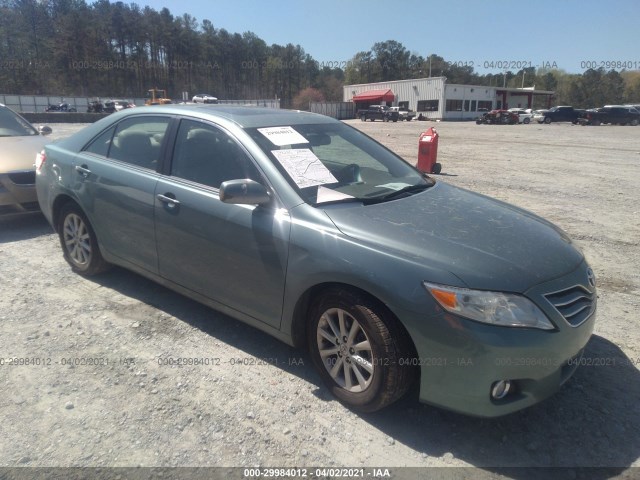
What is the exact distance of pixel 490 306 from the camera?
2.29m

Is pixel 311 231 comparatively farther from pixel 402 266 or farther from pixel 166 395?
pixel 166 395

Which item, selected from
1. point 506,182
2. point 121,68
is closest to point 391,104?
point 121,68

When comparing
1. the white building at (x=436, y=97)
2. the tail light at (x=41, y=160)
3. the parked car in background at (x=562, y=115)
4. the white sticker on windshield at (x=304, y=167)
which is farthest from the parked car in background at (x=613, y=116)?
the tail light at (x=41, y=160)

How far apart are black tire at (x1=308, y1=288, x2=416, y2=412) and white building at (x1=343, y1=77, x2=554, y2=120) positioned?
62125 millimetres

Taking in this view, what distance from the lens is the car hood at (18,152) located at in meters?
5.98

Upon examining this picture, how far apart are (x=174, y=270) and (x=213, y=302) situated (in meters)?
0.44

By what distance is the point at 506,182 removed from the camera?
1040 centimetres

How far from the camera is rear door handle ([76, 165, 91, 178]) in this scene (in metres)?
4.17

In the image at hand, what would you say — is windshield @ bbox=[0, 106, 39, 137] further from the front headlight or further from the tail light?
the front headlight

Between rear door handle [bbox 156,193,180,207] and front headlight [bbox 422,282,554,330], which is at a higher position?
rear door handle [bbox 156,193,180,207]

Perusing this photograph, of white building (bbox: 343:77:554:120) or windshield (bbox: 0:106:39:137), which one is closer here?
windshield (bbox: 0:106:39:137)

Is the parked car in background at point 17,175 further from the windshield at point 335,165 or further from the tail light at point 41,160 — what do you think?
the windshield at point 335,165

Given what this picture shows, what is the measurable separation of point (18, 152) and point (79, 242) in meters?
2.74

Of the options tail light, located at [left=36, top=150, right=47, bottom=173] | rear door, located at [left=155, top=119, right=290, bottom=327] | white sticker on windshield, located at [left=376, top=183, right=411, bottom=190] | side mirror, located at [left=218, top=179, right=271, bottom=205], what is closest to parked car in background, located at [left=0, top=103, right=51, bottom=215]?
tail light, located at [left=36, top=150, right=47, bottom=173]
